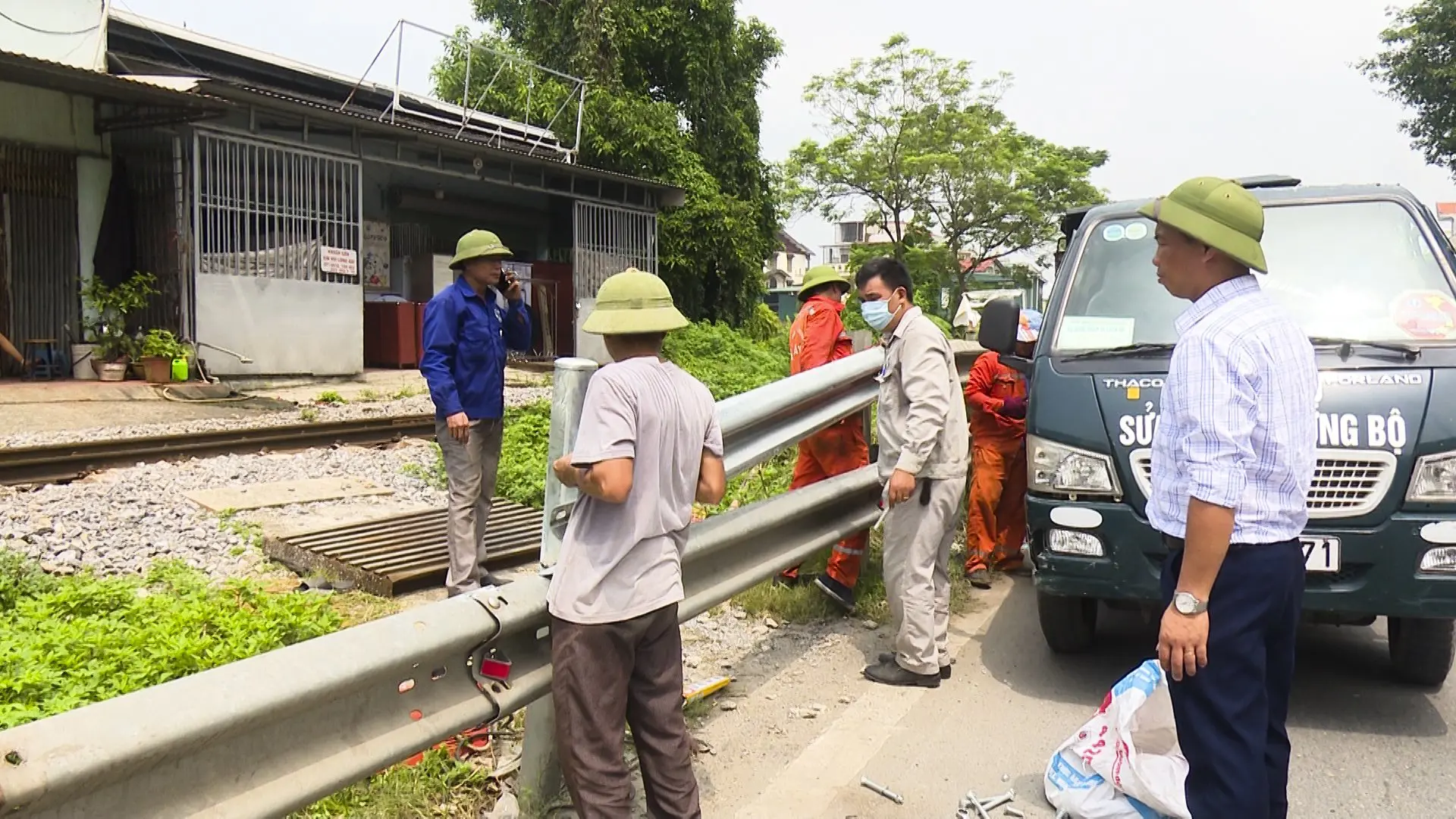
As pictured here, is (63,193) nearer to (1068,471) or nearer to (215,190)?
(215,190)

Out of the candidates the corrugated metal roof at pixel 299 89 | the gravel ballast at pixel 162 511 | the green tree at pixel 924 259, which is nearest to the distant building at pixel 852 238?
the green tree at pixel 924 259

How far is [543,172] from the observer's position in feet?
66.2

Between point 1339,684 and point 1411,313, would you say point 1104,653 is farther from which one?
point 1411,313

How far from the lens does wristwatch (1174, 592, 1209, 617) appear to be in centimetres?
243

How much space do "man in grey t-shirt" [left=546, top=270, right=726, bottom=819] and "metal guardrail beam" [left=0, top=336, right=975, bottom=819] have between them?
0.19 m

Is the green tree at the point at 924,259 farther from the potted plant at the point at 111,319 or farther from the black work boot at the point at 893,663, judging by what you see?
the black work boot at the point at 893,663

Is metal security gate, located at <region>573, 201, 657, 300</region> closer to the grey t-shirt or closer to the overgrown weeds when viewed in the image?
the overgrown weeds

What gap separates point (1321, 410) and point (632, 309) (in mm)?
2655

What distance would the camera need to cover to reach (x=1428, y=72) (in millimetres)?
27531

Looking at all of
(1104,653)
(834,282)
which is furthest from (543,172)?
(1104,653)

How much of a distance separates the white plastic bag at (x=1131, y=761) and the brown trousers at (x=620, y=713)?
3.98 ft

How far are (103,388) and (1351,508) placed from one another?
1333 centimetres

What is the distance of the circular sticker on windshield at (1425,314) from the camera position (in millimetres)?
4262

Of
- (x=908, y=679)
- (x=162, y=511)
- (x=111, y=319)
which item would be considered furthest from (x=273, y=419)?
(x=908, y=679)
